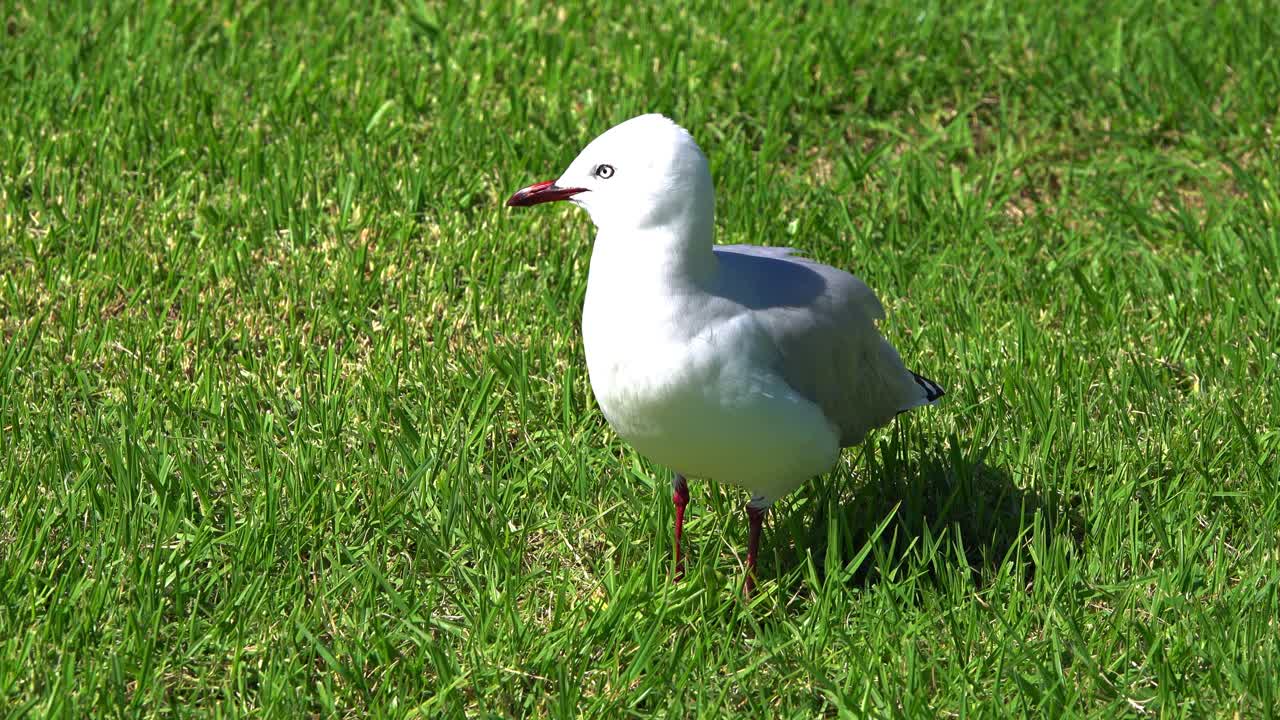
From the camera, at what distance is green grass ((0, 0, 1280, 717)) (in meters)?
3.51

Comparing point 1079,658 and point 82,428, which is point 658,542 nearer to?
point 1079,658

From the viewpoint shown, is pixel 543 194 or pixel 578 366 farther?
pixel 578 366

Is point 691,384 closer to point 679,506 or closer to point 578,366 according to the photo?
point 679,506

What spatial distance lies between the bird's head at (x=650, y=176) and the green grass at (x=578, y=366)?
95 centimetres

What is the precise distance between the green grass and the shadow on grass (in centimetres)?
2

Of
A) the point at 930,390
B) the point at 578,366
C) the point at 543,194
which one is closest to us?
the point at 543,194

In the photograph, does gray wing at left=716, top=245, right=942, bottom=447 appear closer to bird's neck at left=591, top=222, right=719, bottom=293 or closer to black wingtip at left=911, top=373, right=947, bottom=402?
black wingtip at left=911, top=373, right=947, bottom=402

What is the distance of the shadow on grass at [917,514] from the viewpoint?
13.3 feet

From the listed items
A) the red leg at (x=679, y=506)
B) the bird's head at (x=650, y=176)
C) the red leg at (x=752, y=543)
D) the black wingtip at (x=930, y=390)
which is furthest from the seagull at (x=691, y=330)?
the black wingtip at (x=930, y=390)

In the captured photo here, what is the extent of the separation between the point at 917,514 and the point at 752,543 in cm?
57

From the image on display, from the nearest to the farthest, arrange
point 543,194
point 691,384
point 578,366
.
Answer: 1. point 691,384
2. point 543,194
3. point 578,366

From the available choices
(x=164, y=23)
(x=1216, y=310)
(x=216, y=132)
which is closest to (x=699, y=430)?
(x=1216, y=310)

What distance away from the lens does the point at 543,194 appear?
3.62 metres

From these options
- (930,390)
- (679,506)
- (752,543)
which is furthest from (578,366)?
(930,390)
